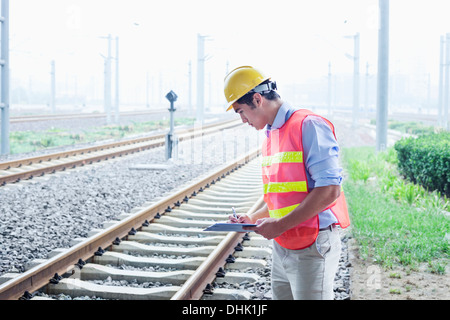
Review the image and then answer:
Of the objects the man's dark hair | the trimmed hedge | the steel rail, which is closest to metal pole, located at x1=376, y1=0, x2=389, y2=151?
the trimmed hedge

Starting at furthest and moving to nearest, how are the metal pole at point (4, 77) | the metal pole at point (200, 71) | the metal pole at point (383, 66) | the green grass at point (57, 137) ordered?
1. the metal pole at point (200, 71)
2. the green grass at point (57, 137)
3. the metal pole at point (383, 66)
4. the metal pole at point (4, 77)

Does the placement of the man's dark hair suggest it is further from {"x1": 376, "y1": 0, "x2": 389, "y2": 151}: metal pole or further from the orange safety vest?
{"x1": 376, "y1": 0, "x2": 389, "y2": 151}: metal pole

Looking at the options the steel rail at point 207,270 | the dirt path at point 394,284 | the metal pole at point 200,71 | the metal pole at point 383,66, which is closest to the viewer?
the steel rail at point 207,270

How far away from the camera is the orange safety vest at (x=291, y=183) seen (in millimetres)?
2633

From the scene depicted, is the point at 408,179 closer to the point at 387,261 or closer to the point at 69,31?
the point at 387,261

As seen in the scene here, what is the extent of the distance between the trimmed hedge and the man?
7.30 metres

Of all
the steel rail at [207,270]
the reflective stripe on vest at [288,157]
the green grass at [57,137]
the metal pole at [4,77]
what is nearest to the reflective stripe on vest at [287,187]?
the reflective stripe on vest at [288,157]

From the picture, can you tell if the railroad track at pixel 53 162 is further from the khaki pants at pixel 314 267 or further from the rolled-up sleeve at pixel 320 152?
the rolled-up sleeve at pixel 320 152

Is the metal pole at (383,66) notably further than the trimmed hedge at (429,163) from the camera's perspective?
Yes

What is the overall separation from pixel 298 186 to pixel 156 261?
3.43 metres

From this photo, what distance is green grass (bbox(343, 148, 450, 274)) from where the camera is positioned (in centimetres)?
587

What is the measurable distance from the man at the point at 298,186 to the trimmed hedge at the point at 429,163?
24.0ft

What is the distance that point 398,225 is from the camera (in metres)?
7.16
